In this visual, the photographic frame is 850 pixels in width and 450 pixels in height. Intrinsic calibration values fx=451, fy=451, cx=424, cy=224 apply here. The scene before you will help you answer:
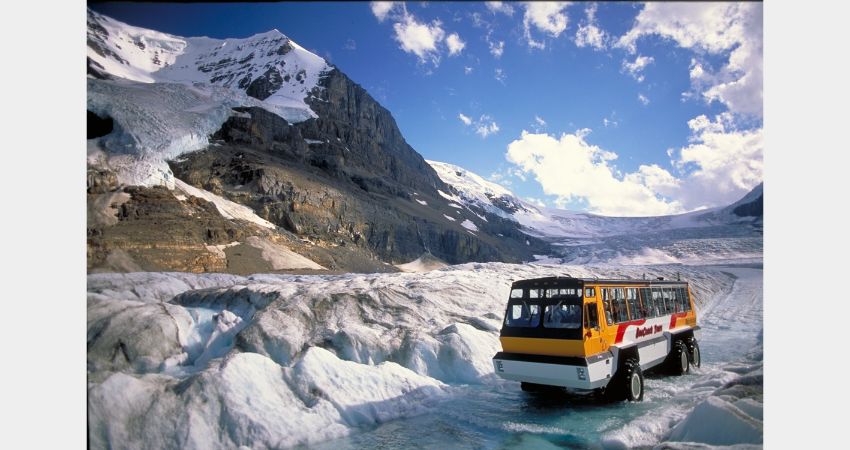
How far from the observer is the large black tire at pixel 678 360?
943 cm

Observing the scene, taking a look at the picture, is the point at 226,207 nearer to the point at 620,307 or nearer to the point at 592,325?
the point at 620,307

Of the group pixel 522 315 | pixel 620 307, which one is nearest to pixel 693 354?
pixel 620 307

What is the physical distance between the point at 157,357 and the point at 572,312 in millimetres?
8831

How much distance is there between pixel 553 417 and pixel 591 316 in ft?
6.19

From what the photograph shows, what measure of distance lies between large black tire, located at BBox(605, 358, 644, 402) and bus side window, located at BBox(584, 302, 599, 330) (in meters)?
1.15

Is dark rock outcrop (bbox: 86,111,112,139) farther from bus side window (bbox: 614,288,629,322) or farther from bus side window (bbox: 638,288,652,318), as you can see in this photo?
bus side window (bbox: 638,288,652,318)

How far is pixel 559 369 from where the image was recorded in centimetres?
714

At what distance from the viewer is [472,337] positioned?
1091 centimetres

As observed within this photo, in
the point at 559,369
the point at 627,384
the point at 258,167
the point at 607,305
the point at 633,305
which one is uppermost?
the point at 258,167

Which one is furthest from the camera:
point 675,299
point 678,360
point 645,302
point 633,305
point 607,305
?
point 675,299

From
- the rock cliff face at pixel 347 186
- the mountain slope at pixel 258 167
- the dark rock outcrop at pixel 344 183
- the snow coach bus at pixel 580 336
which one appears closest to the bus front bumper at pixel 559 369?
the snow coach bus at pixel 580 336

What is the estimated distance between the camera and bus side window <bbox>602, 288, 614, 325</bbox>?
25.1 feet

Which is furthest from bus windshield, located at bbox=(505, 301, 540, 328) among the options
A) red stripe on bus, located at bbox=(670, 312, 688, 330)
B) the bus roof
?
red stripe on bus, located at bbox=(670, 312, 688, 330)

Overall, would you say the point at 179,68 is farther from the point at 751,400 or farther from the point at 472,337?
the point at 751,400
